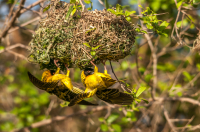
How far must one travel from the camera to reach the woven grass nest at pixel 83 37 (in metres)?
1.56

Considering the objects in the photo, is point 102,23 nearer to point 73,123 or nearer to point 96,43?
point 96,43

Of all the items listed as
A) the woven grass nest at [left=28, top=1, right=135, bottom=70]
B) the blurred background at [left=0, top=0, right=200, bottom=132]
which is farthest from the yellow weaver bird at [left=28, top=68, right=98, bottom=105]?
the blurred background at [left=0, top=0, right=200, bottom=132]

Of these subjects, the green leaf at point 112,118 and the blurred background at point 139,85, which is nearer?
the green leaf at point 112,118

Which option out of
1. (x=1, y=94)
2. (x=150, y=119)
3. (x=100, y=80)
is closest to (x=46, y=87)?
(x=100, y=80)

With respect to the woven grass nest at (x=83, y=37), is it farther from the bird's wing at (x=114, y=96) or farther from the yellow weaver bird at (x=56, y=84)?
the bird's wing at (x=114, y=96)

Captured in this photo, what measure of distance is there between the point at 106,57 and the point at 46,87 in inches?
20.5

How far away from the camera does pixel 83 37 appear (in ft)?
5.04

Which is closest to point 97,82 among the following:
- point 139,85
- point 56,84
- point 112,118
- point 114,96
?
point 114,96

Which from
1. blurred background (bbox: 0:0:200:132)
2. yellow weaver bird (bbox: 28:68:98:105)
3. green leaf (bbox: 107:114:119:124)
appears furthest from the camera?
blurred background (bbox: 0:0:200:132)

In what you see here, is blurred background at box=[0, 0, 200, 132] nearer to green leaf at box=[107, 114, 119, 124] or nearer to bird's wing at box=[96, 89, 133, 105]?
green leaf at box=[107, 114, 119, 124]

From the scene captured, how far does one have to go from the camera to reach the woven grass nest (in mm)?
1560

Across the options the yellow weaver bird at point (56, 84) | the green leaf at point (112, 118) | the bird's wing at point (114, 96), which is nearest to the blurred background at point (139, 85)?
the green leaf at point (112, 118)

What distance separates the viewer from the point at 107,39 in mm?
1562

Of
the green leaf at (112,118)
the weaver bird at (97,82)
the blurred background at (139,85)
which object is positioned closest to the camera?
the weaver bird at (97,82)
